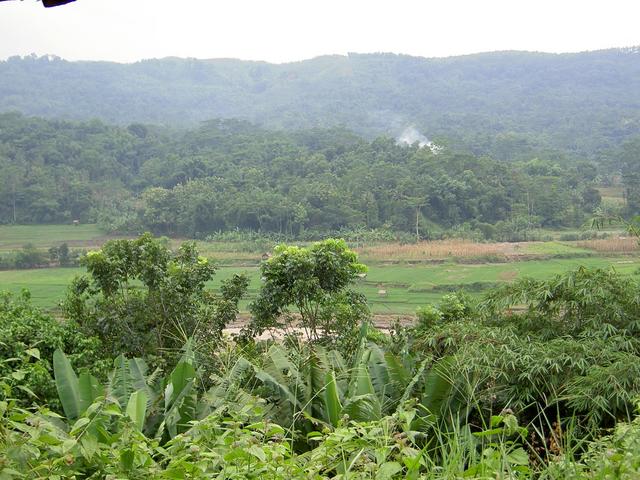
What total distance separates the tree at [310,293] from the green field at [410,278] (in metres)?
11.6

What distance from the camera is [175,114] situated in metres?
87.8

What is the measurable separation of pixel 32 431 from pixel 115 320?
451 cm

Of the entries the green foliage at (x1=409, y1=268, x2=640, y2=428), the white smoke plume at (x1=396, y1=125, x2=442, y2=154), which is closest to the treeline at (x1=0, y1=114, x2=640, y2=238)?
the white smoke plume at (x1=396, y1=125, x2=442, y2=154)

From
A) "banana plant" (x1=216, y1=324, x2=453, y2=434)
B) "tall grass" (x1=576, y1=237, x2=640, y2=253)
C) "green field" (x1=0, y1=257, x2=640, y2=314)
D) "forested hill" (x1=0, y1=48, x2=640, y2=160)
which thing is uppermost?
"forested hill" (x1=0, y1=48, x2=640, y2=160)

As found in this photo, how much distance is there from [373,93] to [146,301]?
296 feet

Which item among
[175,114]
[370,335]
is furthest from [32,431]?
[175,114]

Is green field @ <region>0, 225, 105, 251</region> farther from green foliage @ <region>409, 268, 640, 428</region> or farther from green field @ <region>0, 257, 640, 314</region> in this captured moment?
green foliage @ <region>409, 268, 640, 428</region>

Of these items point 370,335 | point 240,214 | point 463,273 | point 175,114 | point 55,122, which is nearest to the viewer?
point 370,335

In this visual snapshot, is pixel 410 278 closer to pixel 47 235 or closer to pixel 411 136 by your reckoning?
pixel 47 235

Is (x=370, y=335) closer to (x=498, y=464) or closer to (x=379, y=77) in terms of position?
(x=498, y=464)

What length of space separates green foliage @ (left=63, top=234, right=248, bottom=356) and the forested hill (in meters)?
52.0

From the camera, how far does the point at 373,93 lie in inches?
3698

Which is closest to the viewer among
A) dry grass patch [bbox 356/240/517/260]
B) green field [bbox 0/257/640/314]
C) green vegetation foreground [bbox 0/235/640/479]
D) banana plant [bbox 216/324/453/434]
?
green vegetation foreground [bbox 0/235/640/479]

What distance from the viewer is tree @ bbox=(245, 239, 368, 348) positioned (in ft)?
20.5
